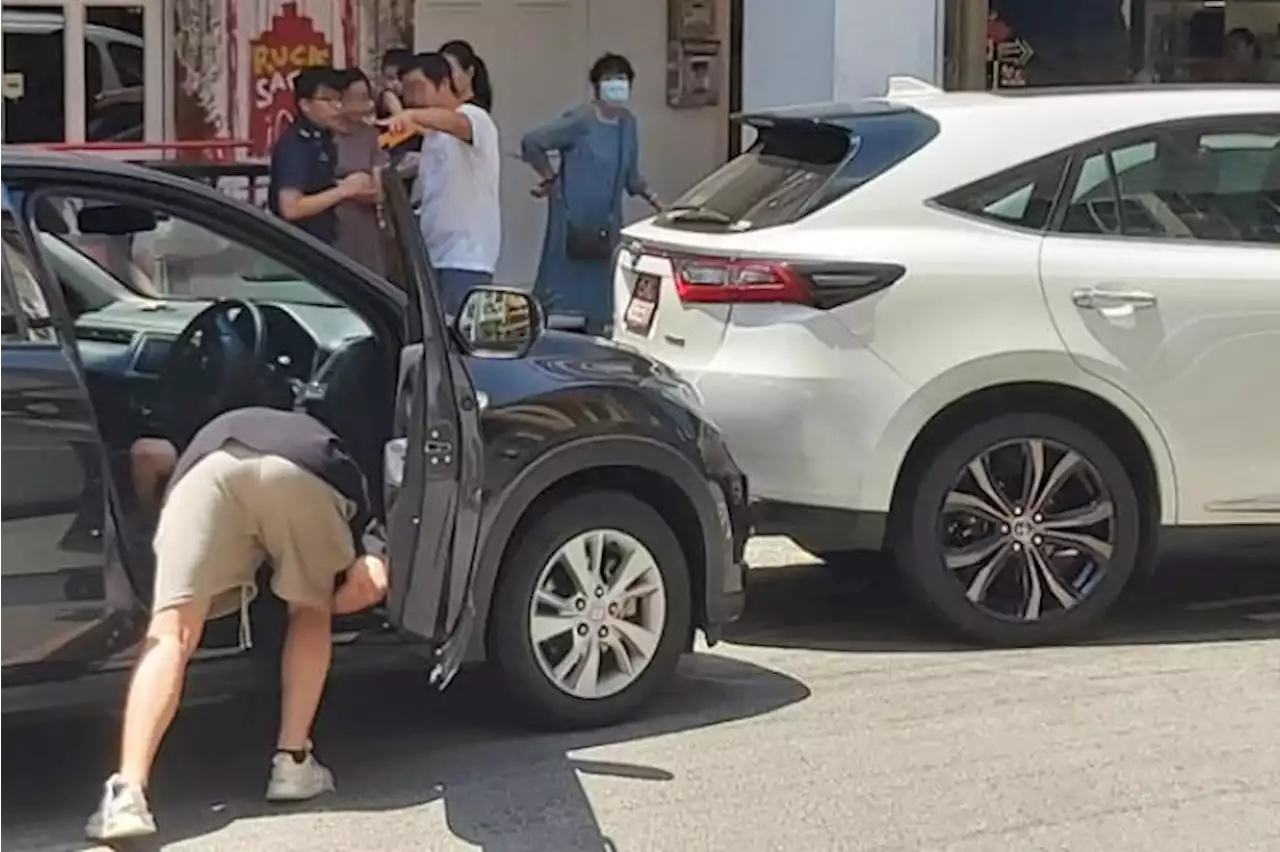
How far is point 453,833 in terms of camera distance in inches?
225

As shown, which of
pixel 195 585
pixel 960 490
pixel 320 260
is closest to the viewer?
pixel 195 585

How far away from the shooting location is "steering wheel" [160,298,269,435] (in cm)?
613

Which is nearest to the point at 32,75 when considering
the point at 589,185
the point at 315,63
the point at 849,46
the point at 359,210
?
the point at 315,63

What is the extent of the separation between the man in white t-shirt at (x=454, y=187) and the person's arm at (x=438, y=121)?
0.32m

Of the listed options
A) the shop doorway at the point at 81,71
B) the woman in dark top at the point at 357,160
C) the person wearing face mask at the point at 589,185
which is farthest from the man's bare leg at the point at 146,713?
the shop doorway at the point at 81,71

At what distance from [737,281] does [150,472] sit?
2.20 metres

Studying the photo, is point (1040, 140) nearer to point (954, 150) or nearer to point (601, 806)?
point (954, 150)

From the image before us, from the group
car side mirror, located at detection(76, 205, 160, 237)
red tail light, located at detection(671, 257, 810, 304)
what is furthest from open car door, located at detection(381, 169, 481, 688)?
red tail light, located at detection(671, 257, 810, 304)

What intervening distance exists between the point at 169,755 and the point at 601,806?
4.19ft

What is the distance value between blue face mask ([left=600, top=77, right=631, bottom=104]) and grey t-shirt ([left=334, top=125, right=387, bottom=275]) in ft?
6.58

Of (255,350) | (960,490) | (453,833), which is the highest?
(255,350)

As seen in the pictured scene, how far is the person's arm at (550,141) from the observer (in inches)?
456

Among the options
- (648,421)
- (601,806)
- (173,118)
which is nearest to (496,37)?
(173,118)

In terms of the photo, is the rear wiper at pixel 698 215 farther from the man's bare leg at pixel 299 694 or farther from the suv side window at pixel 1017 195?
the man's bare leg at pixel 299 694
